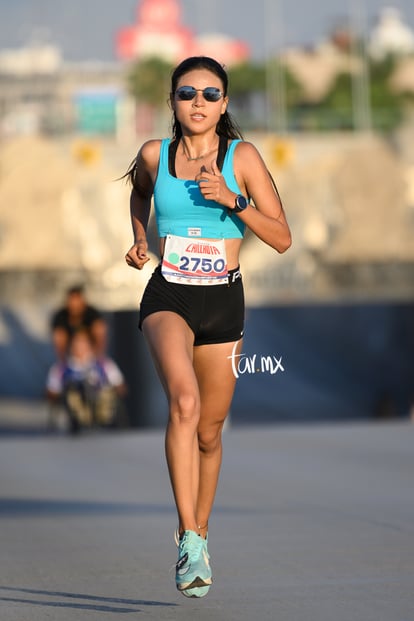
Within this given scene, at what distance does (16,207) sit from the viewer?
98.7 metres

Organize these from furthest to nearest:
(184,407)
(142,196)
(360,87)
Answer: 1. (360,87)
2. (142,196)
3. (184,407)

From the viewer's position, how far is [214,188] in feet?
20.0

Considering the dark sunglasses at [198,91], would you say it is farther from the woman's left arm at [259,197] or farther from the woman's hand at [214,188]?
the woman's hand at [214,188]

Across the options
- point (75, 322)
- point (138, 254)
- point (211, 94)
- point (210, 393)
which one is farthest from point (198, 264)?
point (75, 322)

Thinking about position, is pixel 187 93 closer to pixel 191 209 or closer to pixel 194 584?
pixel 191 209

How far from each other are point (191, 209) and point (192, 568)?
1.33m

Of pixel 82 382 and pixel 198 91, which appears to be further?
pixel 82 382

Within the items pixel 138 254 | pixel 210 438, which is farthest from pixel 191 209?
pixel 210 438

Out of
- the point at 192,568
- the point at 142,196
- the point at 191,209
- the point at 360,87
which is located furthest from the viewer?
the point at 360,87

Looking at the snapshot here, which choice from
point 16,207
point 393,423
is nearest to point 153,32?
point 16,207

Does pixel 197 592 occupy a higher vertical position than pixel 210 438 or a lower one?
lower

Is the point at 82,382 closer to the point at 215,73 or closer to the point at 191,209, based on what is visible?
the point at 215,73

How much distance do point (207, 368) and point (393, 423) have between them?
1065 centimetres

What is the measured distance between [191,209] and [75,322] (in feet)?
37.6
